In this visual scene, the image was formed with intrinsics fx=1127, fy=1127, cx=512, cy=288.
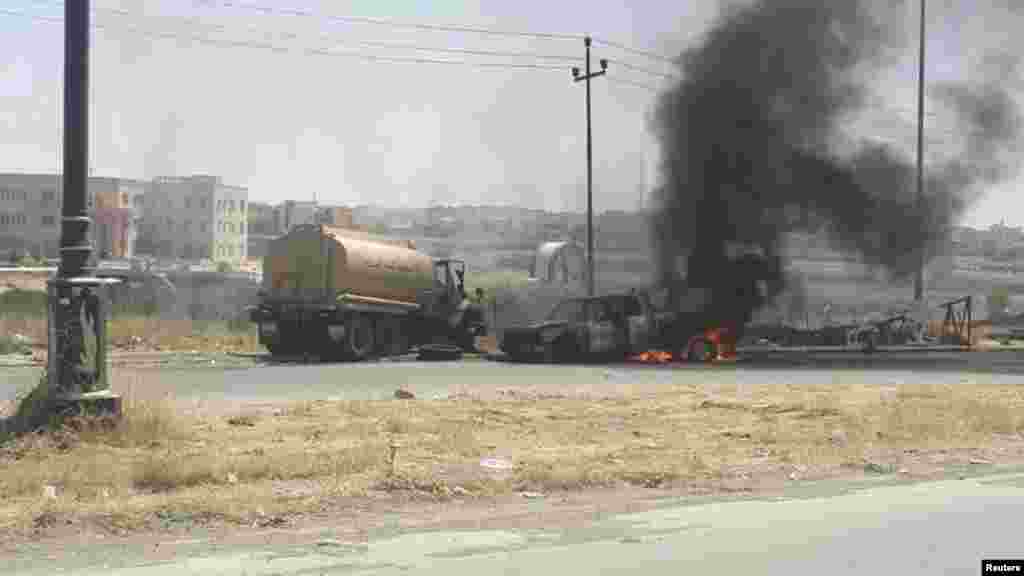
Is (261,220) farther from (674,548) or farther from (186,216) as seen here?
(674,548)

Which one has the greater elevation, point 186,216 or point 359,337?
point 186,216

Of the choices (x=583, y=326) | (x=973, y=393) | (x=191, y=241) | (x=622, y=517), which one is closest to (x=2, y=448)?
(x=622, y=517)

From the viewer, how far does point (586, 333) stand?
24.0m

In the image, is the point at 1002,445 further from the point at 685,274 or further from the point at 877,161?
the point at 877,161

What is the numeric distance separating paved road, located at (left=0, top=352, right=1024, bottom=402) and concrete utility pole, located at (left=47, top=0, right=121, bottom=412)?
14.1ft

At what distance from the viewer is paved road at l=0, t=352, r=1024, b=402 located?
50.2 ft

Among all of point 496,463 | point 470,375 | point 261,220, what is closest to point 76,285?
point 496,463

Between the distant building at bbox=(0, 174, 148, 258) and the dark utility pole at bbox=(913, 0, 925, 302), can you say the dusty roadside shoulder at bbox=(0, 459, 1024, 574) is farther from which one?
the distant building at bbox=(0, 174, 148, 258)

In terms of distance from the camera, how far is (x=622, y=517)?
7355 mm

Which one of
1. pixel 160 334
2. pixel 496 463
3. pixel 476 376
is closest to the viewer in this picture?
pixel 496 463

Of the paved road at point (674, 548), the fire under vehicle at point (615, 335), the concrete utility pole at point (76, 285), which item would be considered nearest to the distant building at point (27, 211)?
the fire under vehicle at point (615, 335)

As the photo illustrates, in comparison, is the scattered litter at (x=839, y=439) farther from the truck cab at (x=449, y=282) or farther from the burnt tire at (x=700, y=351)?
the truck cab at (x=449, y=282)

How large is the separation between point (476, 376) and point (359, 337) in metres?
6.24

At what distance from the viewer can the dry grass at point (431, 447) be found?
7488mm
